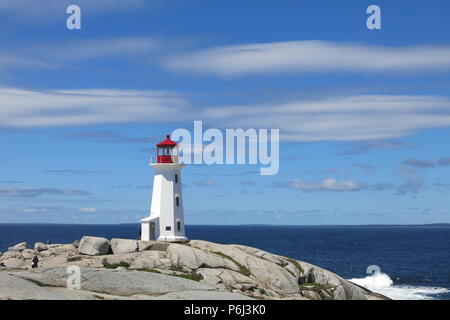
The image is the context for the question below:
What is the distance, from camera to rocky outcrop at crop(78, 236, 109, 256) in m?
48.8

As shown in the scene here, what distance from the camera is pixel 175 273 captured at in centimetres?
4444

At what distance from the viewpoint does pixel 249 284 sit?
44.6m

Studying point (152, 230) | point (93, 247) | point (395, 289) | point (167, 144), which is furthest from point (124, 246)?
point (395, 289)

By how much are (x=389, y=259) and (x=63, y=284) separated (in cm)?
10671

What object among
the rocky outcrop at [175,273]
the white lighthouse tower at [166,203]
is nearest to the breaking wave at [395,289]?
the rocky outcrop at [175,273]

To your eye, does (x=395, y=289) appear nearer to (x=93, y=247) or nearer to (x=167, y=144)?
(x=167, y=144)

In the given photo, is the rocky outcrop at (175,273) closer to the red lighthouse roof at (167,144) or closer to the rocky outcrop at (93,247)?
the rocky outcrop at (93,247)

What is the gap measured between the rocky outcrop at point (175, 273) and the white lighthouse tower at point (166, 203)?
121 inches

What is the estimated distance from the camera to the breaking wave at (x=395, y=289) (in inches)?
2906

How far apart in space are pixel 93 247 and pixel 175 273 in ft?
28.2
